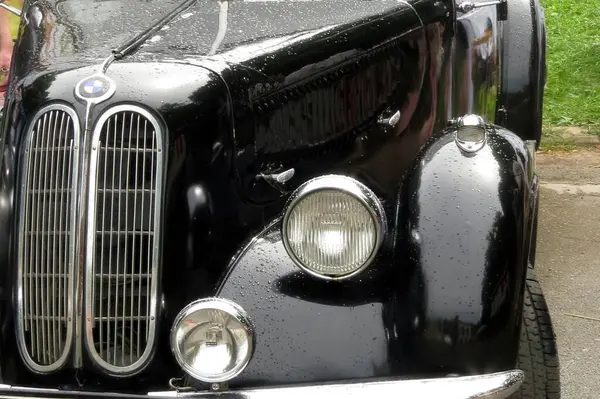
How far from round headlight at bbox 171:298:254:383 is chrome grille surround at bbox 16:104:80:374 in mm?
386

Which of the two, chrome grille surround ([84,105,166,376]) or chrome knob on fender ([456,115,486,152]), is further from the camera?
chrome knob on fender ([456,115,486,152])

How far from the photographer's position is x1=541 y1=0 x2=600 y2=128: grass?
794 centimetres

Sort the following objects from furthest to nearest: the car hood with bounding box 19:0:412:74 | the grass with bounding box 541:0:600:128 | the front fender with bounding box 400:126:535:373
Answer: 1. the grass with bounding box 541:0:600:128
2. the car hood with bounding box 19:0:412:74
3. the front fender with bounding box 400:126:535:373

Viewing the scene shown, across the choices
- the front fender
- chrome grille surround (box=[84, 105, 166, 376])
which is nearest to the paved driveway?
the front fender

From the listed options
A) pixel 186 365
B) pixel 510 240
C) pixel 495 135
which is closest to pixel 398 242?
pixel 510 240

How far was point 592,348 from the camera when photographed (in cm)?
400

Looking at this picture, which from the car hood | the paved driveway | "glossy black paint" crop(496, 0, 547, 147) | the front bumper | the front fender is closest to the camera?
the front bumper

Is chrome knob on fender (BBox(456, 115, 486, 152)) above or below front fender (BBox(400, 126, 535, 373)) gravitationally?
above

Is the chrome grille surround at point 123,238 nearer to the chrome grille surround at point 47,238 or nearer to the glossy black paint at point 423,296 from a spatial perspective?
the chrome grille surround at point 47,238

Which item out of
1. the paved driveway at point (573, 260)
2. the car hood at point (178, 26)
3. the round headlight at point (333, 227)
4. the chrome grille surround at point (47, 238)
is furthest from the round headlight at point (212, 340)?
the paved driveway at point (573, 260)

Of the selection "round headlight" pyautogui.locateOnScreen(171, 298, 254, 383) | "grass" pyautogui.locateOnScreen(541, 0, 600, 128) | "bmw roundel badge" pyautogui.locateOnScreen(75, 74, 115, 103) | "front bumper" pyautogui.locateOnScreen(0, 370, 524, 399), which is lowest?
"front bumper" pyautogui.locateOnScreen(0, 370, 524, 399)

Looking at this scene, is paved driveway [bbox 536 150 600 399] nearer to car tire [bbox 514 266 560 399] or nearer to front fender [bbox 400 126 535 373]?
car tire [bbox 514 266 560 399]

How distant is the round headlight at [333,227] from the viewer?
7.61 ft

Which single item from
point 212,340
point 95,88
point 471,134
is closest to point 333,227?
point 212,340
